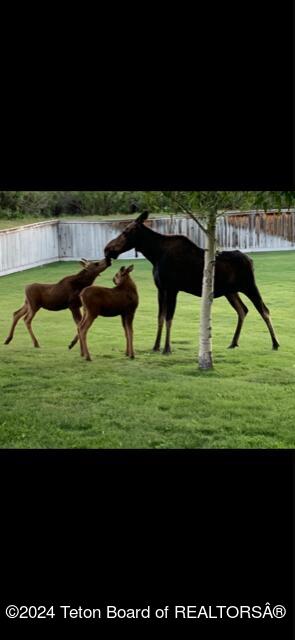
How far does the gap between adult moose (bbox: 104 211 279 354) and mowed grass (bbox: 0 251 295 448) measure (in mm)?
72

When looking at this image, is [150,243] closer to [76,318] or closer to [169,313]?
[169,313]

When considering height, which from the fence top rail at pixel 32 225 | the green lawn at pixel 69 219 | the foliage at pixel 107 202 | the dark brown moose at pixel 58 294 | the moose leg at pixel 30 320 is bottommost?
the moose leg at pixel 30 320

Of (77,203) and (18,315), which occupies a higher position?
(77,203)

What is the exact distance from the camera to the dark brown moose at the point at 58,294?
3.73 m

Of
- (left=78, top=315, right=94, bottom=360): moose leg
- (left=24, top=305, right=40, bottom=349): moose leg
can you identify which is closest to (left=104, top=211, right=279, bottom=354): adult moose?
(left=78, top=315, right=94, bottom=360): moose leg

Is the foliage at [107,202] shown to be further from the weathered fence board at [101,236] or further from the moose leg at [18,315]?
the moose leg at [18,315]

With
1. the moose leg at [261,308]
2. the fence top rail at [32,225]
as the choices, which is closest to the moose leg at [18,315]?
the fence top rail at [32,225]

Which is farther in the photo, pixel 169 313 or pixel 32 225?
pixel 169 313

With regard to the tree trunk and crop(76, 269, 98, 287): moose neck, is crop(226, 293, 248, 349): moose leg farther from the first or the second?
crop(76, 269, 98, 287): moose neck

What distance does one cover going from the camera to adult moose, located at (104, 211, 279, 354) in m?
3.92

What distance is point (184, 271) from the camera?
156 inches

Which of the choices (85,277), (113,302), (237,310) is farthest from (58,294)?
(237,310)

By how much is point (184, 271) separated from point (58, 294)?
0.72 metres
